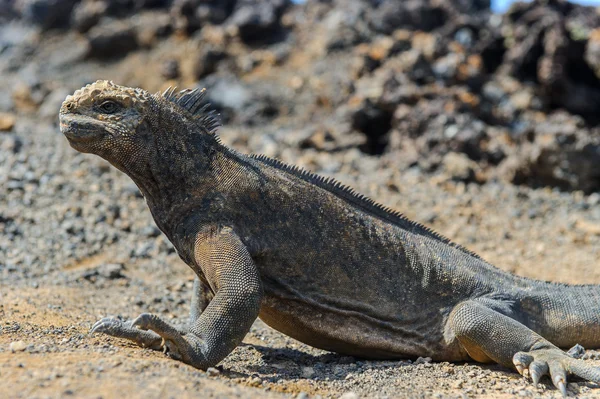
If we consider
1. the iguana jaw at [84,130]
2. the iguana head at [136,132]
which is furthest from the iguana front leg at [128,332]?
the iguana jaw at [84,130]

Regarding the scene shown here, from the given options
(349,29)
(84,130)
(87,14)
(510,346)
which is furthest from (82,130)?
(87,14)

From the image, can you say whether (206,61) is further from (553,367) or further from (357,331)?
(553,367)

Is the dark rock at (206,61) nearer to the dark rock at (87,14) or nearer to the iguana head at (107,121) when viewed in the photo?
the dark rock at (87,14)

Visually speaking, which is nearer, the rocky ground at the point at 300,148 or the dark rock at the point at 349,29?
the rocky ground at the point at 300,148

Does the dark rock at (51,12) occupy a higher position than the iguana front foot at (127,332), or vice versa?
the dark rock at (51,12)

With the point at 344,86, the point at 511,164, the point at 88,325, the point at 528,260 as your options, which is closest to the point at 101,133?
the point at 88,325

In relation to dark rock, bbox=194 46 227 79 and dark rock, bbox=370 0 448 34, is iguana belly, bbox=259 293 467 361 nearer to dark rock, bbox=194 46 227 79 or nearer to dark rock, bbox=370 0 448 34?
dark rock, bbox=370 0 448 34
